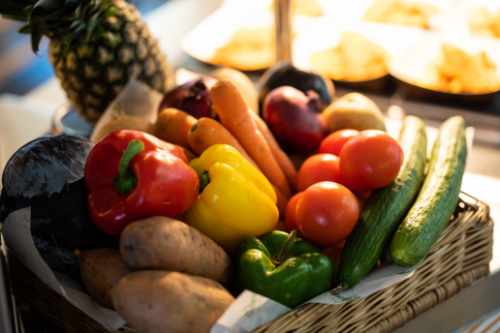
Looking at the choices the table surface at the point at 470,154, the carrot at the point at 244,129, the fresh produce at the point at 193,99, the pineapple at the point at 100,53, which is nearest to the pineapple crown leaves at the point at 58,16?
the pineapple at the point at 100,53

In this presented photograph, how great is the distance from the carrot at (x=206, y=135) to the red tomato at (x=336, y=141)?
0.15m

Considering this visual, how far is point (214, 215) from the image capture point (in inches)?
37.7

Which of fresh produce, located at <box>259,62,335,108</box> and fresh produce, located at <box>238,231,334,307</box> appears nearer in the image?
fresh produce, located at <box>238,231,334,307</box>

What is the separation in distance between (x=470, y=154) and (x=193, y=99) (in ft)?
1.88

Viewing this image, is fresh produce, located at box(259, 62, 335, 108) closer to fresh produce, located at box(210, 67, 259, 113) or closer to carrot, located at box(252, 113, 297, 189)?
fresh produce, located at box(210, 67, 259, 113)

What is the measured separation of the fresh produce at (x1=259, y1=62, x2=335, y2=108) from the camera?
52.0 inches

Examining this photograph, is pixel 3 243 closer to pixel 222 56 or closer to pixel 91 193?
pixel 91 193

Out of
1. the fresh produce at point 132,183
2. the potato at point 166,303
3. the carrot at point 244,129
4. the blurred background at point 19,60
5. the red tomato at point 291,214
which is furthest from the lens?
the blurred background at point 19,60

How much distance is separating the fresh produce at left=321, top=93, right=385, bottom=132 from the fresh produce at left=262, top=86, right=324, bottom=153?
2 cm

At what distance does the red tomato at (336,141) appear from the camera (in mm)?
1134

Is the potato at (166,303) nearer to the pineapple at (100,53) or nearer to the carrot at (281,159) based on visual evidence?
the carrot at (281,159)

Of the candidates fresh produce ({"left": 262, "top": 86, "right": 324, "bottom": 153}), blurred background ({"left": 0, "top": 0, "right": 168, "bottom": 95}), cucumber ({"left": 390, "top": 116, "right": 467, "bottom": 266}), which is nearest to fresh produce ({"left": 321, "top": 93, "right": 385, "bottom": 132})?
fresh produce ({"left": 262, "top": 86, "right": 324, "bottom": 153})

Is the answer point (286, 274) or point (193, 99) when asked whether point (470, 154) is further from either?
point (286, 274)

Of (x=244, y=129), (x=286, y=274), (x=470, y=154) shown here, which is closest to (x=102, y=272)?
(x=286, y=274)
